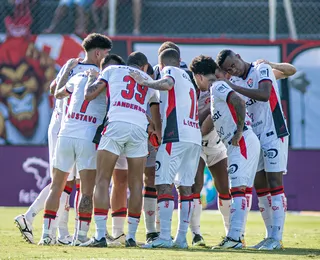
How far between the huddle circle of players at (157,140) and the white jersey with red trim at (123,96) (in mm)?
11

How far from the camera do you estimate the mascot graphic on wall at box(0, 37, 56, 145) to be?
1688cm

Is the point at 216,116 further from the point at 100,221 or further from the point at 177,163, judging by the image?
the point at 100,221

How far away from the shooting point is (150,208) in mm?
10266

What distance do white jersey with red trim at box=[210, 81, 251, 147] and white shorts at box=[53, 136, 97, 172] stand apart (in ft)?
4.77

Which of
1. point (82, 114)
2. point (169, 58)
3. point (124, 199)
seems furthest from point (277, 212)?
point (82, 114)

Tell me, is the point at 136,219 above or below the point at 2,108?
below

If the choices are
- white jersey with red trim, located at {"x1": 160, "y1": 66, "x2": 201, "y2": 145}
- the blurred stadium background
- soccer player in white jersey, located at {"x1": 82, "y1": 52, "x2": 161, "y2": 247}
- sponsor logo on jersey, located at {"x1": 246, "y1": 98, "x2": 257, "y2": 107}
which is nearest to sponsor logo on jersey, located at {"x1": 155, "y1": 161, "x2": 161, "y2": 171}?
soccer player in white jersey, located at {"x1": 82, "y1": 52, "x2": 161, "y2": 247}

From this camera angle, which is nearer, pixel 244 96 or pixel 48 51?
pixel 244 96

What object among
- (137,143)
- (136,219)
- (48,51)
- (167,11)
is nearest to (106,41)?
(137,143)

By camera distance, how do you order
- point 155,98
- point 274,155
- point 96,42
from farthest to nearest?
point 274,155 → point 96,42 → point 155,98

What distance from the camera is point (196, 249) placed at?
9.35 meters

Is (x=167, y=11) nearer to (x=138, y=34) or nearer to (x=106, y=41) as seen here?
(x=138, y=34)

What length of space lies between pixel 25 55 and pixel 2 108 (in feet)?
3.88

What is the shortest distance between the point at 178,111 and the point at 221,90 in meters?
0.55
